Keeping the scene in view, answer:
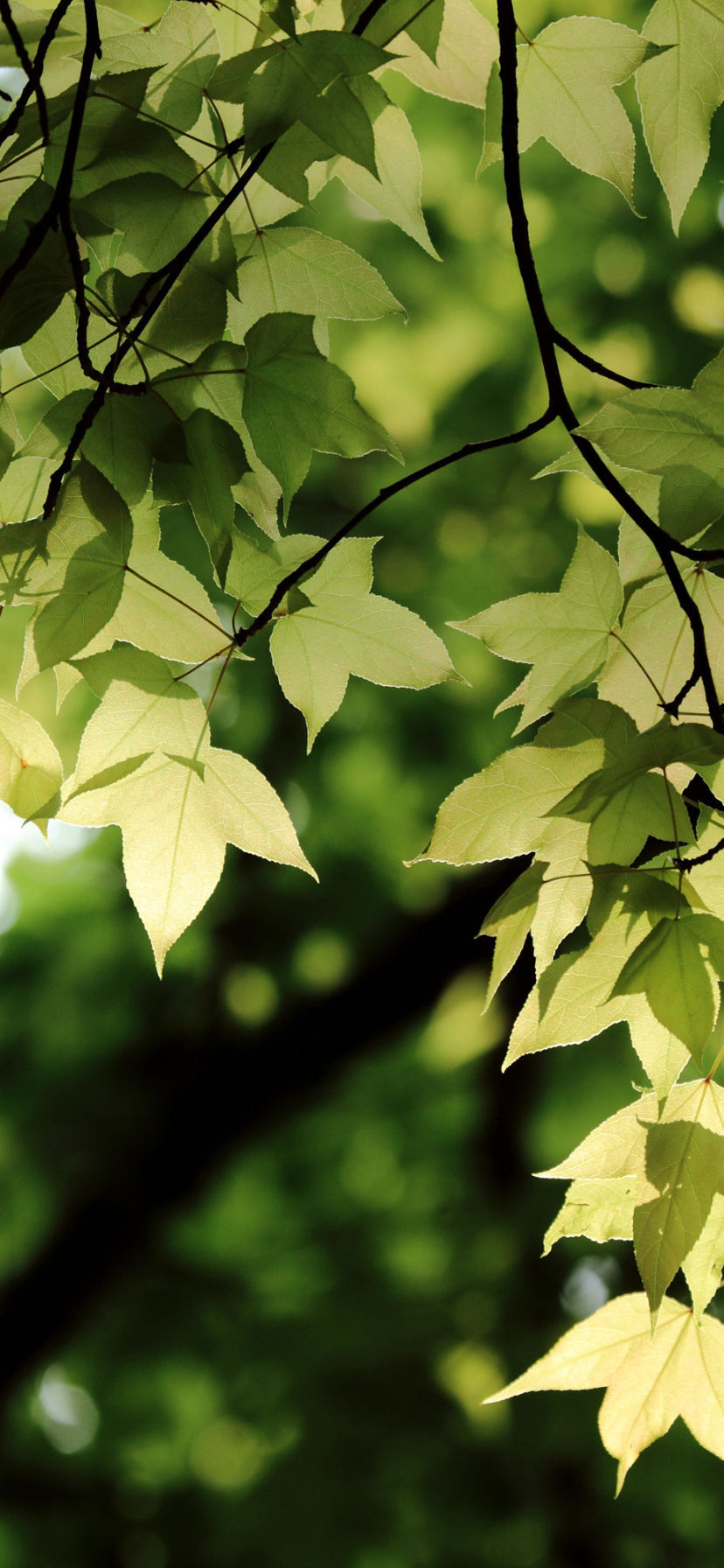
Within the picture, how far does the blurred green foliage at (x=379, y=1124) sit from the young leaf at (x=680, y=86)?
2.76 m

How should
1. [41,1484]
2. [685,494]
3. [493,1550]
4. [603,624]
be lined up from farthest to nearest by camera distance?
[41,1484]
[493,1550]
[603,624]
[685,494]

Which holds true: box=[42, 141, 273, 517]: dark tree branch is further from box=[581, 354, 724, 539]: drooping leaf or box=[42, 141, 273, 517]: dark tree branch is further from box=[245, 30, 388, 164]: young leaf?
box=[581, 354, 724, 539]: drooping leaf

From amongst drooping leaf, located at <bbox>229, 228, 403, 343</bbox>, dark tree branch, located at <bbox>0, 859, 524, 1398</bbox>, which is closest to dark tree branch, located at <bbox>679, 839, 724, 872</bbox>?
drooping leaf, located at <bbox>229, 228, 403, 343</bbox>

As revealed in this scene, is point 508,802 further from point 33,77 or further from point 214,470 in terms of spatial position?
point 33,77

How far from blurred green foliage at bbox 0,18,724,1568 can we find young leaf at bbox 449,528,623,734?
280cm

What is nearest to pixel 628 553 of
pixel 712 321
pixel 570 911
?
pixel 570 911

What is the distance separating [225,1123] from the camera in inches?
114

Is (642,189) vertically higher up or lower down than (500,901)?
higher up

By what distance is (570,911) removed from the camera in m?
0.70

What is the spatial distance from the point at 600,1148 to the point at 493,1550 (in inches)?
130

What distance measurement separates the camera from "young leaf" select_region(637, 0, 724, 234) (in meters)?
0.74

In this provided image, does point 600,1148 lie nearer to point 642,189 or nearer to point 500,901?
point 500,901

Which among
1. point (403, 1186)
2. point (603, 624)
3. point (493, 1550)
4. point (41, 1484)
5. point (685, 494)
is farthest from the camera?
point (403, 1186)

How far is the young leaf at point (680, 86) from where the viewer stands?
74 centimetres
